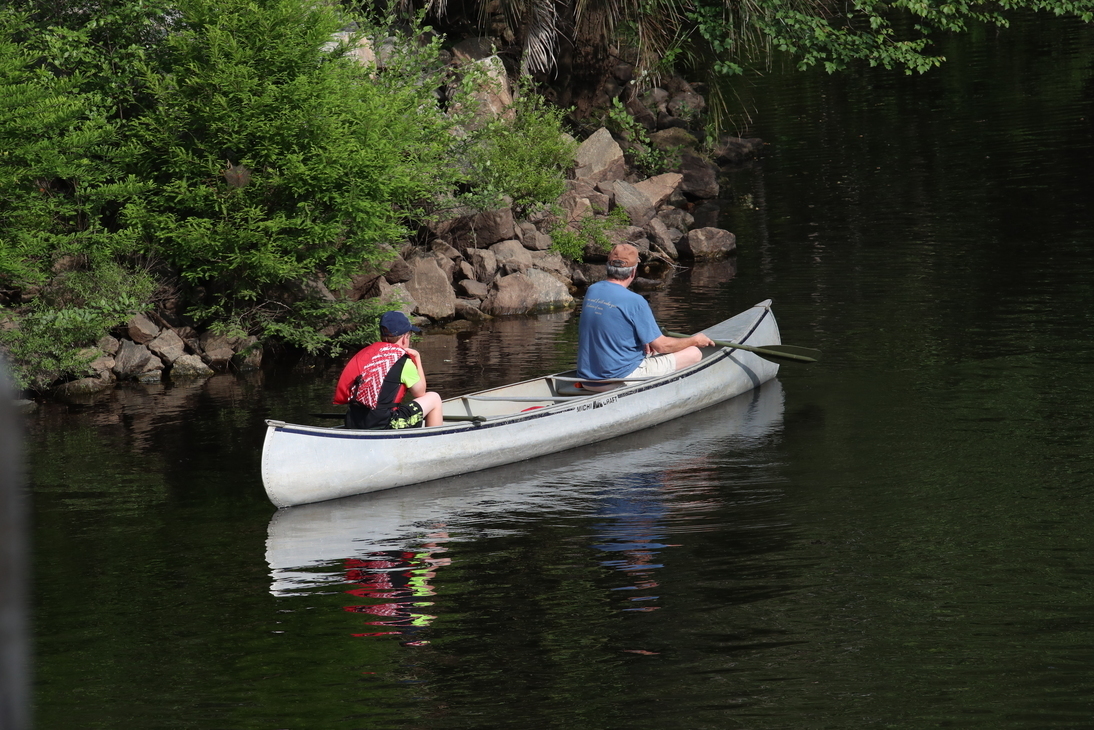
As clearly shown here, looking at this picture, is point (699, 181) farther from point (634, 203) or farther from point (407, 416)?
point (407, 416)

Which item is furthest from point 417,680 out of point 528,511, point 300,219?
point 300,219

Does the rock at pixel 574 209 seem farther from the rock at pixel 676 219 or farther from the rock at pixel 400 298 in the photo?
the rock at pixel 400 298

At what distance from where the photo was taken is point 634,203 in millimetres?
21266

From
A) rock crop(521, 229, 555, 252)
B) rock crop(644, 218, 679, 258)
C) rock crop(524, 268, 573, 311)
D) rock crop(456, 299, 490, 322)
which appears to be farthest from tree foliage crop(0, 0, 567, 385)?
rock crop(644, 218, 679, 258)

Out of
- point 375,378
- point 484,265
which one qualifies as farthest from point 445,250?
point 375,378

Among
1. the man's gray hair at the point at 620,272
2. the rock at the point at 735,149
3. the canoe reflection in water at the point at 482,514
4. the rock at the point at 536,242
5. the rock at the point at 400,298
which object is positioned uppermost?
the rock at the point at 735,149

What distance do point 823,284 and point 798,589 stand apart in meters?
10.2

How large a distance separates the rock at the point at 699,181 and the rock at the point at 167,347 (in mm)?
12673

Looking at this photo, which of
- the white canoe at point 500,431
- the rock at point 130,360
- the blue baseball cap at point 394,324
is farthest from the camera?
the rock at point 130,360

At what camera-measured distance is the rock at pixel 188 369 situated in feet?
48.1

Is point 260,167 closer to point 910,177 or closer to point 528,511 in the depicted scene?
point 528,511

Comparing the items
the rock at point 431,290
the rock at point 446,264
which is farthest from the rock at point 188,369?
the rock at point 446,264

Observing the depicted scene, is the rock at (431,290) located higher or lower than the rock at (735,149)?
lower

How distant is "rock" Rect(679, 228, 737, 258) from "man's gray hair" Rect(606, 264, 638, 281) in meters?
8.90
